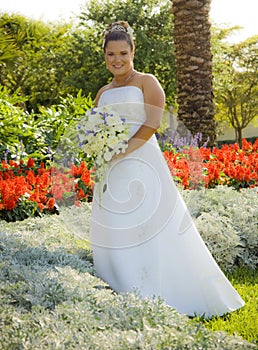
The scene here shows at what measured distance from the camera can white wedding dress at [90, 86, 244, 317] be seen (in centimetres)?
383

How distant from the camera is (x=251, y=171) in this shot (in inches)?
305

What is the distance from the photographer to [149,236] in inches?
151

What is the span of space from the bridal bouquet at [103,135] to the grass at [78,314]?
0.61 meters

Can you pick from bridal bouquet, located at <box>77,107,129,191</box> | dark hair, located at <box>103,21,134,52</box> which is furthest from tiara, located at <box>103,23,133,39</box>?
bridal bouquet, located at <box>77,107,129,191</box>

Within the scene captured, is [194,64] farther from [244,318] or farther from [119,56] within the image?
[244,318]

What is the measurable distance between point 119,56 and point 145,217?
1139 millimetres

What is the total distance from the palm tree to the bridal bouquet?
592cm

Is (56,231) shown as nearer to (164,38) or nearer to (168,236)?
(168,236)

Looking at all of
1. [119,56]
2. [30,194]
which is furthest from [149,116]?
[30,194]

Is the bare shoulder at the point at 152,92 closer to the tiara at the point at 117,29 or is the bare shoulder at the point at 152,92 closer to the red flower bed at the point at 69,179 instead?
the tiara at the point at 117,29

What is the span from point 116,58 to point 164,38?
623 inches

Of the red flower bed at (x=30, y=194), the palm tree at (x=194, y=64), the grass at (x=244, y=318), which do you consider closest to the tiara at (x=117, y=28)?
the red flower bed at (x=30, y=194)

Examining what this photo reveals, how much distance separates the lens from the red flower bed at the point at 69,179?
14.0ft

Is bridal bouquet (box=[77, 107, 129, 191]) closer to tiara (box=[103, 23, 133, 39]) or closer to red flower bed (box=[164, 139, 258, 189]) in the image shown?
tiara (box=[103, 23, 133, 39])
